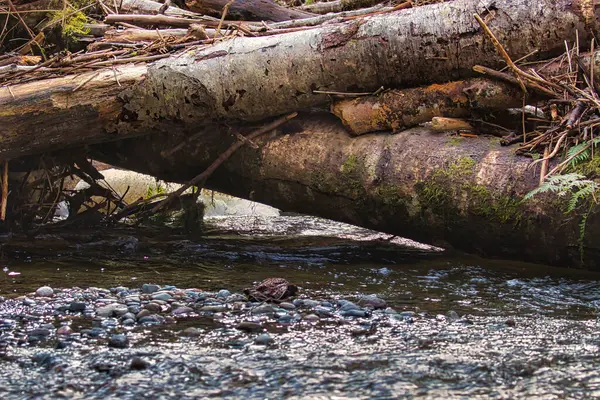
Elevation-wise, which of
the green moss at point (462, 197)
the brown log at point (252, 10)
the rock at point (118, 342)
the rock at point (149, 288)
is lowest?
the rock at point (149, 288)

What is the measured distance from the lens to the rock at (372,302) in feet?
12.9

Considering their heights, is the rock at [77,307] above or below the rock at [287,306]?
above

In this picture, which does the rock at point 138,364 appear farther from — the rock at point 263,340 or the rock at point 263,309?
the rock at point 263,309

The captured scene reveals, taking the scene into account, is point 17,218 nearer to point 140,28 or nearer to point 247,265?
point 140,28

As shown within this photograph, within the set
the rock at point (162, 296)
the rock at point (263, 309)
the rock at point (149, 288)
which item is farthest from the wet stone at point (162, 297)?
the rock at point (263, 309)

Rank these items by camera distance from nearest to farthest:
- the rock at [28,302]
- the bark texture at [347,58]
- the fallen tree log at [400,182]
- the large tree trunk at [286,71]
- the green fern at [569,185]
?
1. the rock at [28,302]
2. the green fern at [569,185]
3. the fallen tree log at [400,182]
4. the bark texture at [347,58]
5. the large tree trunk at [286,71]

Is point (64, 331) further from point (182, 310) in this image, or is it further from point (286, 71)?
point (286, 71)

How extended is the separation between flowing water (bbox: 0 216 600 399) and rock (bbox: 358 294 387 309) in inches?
2.6

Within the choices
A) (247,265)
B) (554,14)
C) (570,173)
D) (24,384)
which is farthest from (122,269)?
(554,14)

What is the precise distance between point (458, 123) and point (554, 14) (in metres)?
1.00

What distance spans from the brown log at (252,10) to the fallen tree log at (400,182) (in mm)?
1347

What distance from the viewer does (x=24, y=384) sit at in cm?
266

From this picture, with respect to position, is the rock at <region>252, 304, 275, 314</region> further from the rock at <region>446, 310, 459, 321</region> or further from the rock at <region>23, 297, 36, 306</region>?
the rock at <region>23, 297, 36, 306</region>

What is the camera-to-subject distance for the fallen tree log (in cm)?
461
